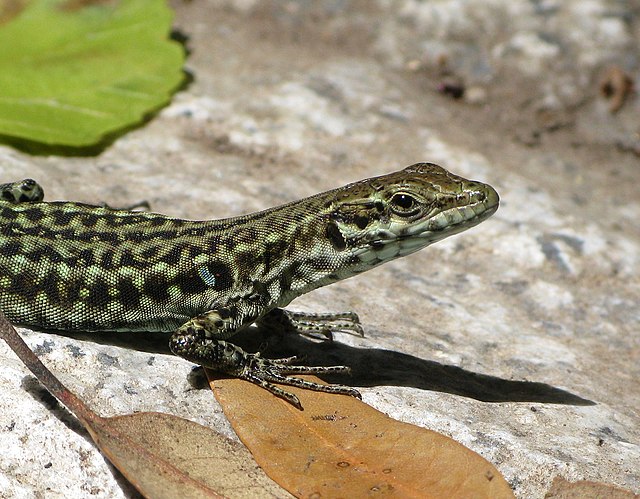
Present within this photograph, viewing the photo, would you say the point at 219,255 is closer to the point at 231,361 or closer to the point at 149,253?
the point at 149,253

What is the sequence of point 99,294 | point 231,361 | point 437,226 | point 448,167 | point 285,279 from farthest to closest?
point 448,167
point 285,279
point 99,294
point 437,226
point 231,361

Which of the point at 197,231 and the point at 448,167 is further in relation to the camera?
the point at 448,167

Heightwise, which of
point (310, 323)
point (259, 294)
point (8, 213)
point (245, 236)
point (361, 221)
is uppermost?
point (361, 221)

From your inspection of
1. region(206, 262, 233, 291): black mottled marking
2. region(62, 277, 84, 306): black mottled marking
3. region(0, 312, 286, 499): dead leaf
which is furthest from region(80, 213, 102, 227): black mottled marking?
region(0, 312, 286, 499): dead leaf

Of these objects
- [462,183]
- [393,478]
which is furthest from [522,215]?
[393,478]

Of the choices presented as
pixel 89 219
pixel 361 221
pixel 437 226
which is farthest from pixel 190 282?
pixel 437 226

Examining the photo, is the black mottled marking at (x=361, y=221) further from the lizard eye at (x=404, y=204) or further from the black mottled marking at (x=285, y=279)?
the black mottled marking at (x=285, y=279)
